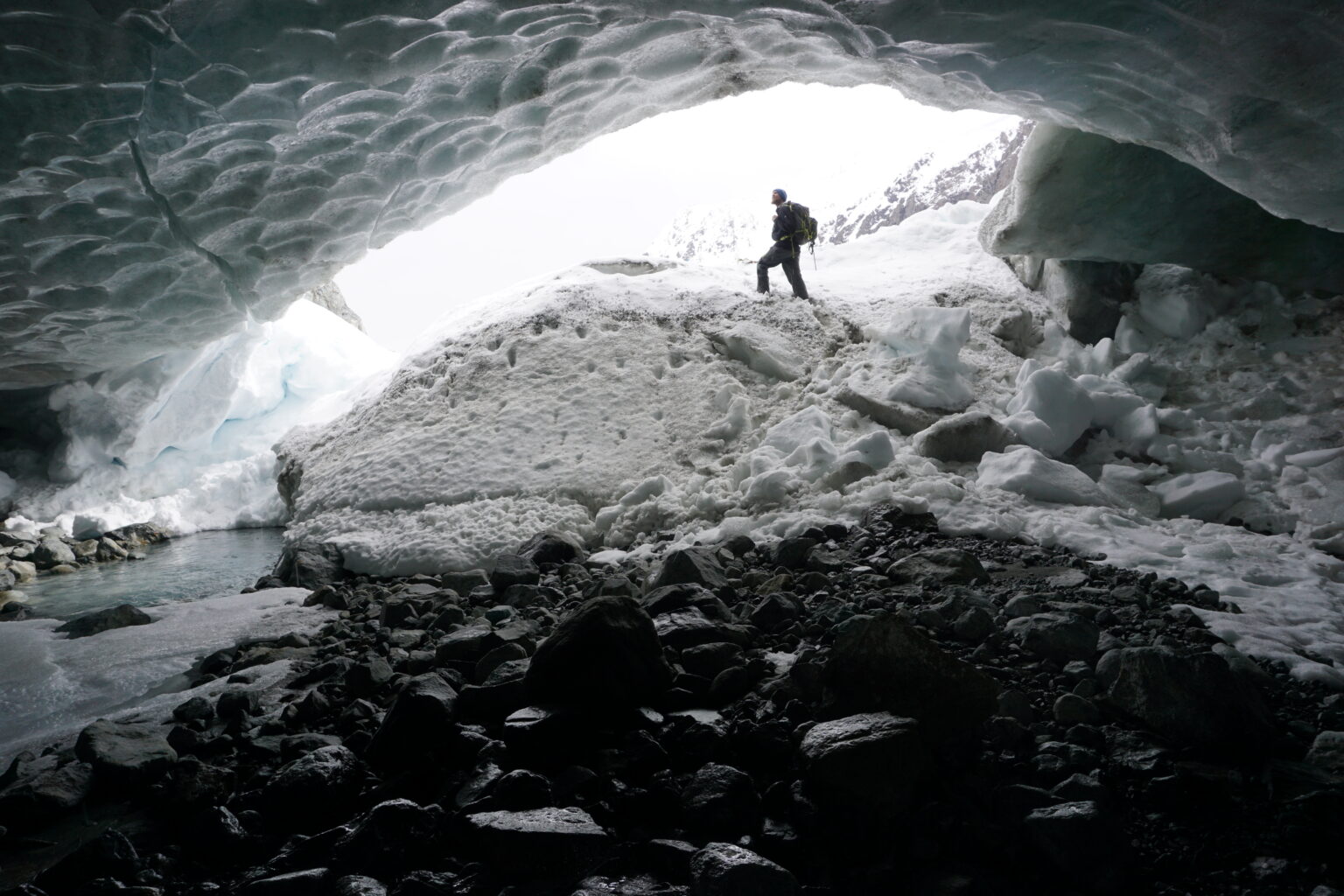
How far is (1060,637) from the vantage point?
98.3 inches

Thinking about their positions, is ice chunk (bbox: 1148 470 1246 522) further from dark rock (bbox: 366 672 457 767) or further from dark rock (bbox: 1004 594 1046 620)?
dark rock (bbox: 366 672 457 767)

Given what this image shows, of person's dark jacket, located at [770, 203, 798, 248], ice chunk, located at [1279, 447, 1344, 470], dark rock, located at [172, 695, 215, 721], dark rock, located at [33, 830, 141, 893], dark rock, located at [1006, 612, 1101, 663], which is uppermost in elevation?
person's dark jacket, located at [770, 203, 798, 248]

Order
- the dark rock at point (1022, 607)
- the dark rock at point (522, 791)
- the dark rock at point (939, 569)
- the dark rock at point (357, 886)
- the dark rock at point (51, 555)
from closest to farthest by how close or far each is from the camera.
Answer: the dark rock at point (357, 886), the dark rock at point (522, 791), the dark rock at point (1022, 607), the dark rock at point (939, 569), the dark rock at point (51, 555)

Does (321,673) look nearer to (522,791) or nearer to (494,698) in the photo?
(494,698)

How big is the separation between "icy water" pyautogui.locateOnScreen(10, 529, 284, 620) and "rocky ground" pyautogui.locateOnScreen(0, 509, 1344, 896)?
4111 mm

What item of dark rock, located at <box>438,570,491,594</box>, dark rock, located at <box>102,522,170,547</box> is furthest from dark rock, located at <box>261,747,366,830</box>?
dark rock, located at <box>102,522,170,547</box>

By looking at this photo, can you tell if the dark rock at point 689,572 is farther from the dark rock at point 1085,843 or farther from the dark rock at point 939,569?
the dark rock at point 1085,843

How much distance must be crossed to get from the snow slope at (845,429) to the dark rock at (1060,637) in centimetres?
85

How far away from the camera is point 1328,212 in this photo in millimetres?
4340

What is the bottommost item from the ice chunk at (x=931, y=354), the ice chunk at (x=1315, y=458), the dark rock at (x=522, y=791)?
the dark rock at (x=522, y=791)

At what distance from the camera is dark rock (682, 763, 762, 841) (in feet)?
5.82

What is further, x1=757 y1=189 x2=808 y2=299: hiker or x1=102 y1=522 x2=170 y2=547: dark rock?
x1=102 y1=522 x2=170 y2=547: dark rock

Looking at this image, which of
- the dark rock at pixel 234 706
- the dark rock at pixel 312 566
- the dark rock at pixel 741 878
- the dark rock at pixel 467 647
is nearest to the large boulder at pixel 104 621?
the dark rock at pixel 312 566

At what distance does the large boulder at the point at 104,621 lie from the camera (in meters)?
4.08
